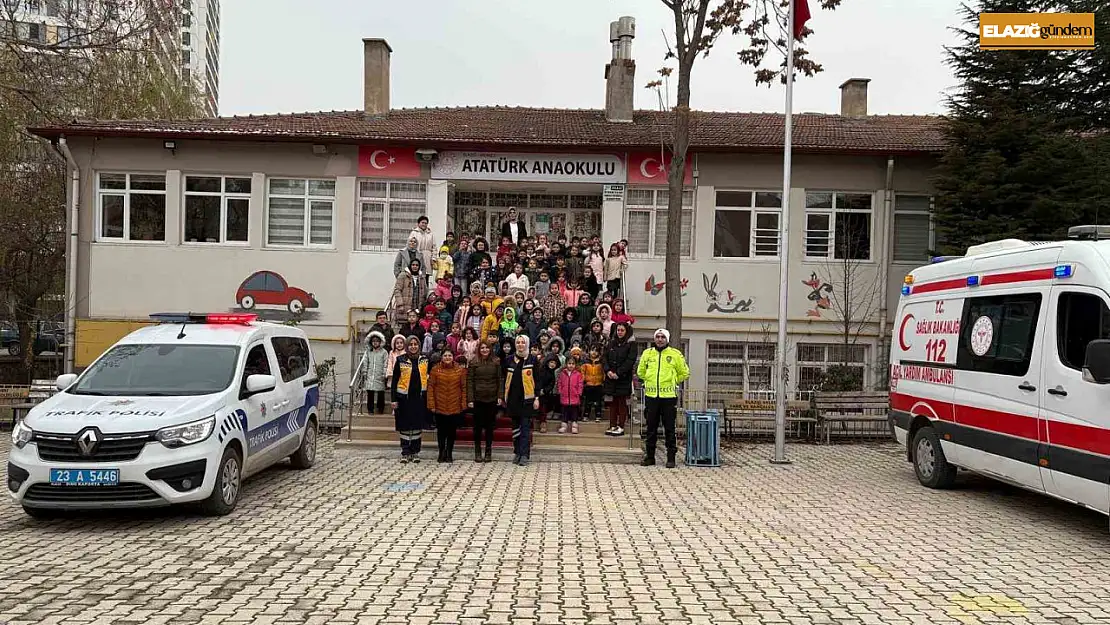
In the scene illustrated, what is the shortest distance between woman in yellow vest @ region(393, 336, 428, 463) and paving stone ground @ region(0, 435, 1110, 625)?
157cm

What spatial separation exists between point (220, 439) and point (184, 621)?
3.14 metres

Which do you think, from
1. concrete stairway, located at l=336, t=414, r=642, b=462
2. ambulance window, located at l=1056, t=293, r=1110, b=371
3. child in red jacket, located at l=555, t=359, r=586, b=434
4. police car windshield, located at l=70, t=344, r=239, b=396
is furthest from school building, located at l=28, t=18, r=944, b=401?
ambulance window, located at l=1056, t=293, r=1110, b=371

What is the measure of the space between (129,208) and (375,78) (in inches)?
264

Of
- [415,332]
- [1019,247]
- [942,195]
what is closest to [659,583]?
[1019,247]

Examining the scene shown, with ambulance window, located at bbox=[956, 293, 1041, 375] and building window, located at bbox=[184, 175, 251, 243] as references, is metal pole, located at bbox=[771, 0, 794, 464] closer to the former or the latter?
ambulance window, located at bbox=[956, 293, 1041, 375]

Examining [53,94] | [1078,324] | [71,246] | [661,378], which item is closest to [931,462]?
[1078,324]

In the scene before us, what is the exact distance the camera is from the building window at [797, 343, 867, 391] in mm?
18328

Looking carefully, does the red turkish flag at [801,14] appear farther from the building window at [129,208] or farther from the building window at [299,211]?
the building window at [129,208]

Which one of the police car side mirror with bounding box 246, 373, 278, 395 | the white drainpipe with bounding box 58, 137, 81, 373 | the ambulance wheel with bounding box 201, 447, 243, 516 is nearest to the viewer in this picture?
the ambulance wheel with bounding box 201, 447, 243, 516

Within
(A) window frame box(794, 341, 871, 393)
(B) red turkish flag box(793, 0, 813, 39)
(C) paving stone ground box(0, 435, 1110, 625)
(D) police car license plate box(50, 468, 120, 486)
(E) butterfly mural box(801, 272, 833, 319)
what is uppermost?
(B) red turkish flag box(793, 0, 813, 39)

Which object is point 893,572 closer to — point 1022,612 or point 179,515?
point 1022,612

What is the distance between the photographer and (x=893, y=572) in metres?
6.67

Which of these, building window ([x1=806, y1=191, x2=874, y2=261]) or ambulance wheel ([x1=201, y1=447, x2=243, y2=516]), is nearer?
ambulance wheel ([x1=201, y1=447, x2=243, y2=516])

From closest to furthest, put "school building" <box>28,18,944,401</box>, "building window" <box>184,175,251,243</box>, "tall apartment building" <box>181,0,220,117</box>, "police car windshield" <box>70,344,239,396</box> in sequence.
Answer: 1. "police car windshield" <box>70,344,239,396</box>
2. "school building" <box>28,18,944,401</box>
3. "building window" <box>184,175,251,243</box>
4. "tall apartment building" <box>181,0,220,117</box>
